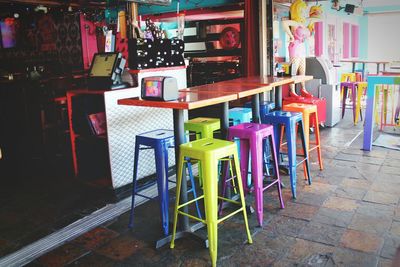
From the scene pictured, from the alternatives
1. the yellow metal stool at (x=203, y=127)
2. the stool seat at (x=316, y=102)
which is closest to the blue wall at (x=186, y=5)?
the stool seat at (x=316, y=102)

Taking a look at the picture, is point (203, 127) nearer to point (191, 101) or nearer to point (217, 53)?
point (191, 101)

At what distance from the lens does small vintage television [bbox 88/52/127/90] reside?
3705 mm

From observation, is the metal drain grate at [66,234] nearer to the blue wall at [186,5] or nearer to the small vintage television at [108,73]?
the small vintage television at [108,73]

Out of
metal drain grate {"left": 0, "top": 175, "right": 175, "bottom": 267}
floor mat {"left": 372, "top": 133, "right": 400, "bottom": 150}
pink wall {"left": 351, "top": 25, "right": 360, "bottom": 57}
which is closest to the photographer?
metal drain grate {"left": 0, "top": 175, "right": 175, "bottom": 267}

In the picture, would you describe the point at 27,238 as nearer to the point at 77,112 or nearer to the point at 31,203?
the point at 31,203

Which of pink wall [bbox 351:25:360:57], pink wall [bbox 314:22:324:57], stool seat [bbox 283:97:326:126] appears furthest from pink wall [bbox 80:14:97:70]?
pink wall [bbox 351:25:360:57]

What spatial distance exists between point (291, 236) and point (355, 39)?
11.4 meters

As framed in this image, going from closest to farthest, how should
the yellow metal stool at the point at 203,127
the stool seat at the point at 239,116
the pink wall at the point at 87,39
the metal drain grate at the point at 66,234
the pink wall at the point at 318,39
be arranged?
the metal drain grate at the point at 66,234 < the yellow metal stool at the point at 203,127 < the stool seat at the point at 239,116 < the pink wall at the point at 87,39 < the pink wall at the point at 318,39

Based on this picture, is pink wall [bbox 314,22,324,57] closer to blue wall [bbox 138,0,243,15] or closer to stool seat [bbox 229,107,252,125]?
blue wall [bbox 138,0,243,15]

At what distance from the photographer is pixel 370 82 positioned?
4.90 metres

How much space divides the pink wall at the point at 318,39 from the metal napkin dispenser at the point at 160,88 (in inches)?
290

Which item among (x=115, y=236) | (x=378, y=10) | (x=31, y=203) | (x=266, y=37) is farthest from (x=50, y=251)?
(x=378, y=10)

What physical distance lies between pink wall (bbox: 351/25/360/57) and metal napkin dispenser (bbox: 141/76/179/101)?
441 inches

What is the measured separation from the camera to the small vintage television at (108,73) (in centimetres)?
371
